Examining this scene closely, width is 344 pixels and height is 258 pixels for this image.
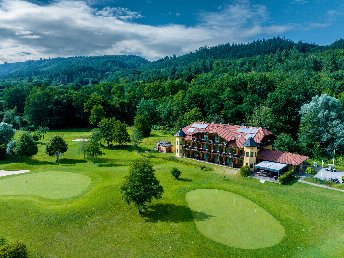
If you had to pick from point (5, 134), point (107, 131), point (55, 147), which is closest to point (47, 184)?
point (55, 147)

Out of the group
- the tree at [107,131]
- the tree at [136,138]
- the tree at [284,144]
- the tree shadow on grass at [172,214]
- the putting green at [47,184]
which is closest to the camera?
the tree shadow on grass at [172,214]

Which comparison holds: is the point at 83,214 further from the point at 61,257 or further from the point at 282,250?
the point at 282,250

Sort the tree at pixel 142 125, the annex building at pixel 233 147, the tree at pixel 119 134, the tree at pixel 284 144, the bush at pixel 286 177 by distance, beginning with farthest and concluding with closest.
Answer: the tree at pixel 142 125 < the tree at pixel 119 134 < the tree at pixel 284 144 < the annex building at pixel 233 147 < the bush at pixel 286 177

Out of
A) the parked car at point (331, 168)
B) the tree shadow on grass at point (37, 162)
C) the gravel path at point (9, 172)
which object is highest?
the tree shadow on grass at point (37, 162)

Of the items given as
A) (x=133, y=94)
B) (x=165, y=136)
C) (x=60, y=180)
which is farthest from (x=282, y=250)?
(x=133, y=94)

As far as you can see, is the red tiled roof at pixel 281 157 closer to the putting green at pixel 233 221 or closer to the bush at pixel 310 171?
the bush at pixel 310 171

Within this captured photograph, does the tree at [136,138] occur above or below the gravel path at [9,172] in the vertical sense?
above

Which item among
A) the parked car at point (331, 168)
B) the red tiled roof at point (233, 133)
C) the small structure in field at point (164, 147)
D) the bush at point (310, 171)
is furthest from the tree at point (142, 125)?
the parked car at point (331, 168)

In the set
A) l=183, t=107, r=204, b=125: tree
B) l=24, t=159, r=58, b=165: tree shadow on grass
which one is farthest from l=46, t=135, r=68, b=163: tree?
l=183, t=107, r=204, b=125: tree
